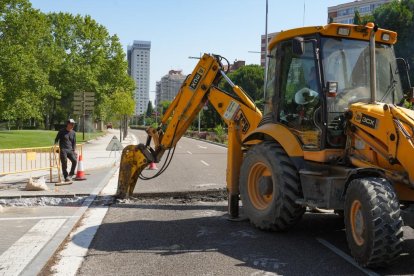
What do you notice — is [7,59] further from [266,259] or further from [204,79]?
[266,259]

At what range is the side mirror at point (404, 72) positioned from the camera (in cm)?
711

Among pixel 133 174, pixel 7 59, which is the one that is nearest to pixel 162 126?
pixel 133 174

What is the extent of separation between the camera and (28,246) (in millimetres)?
6613

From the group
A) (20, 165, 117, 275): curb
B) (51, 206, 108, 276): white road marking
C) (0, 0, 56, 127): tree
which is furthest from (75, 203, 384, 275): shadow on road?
(0, 0, 56, 127): tree

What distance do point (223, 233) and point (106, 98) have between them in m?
60.4

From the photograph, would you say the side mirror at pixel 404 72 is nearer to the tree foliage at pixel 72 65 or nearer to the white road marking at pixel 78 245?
the white road marking at pixel 78 245

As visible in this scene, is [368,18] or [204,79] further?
[368,18]

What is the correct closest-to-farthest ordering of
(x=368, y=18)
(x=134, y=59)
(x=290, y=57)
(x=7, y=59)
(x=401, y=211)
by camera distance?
(x=401, y=211)
(x=290, y=57)
(x=7, y=59)
(x=368, y=18)
(x=134, y=59)

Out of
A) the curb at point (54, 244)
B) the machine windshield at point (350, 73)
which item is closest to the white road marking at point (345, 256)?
the machine windshield at point (350, 73)

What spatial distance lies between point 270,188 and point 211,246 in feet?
4.49

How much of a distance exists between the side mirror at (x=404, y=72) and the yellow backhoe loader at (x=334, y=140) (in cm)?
2

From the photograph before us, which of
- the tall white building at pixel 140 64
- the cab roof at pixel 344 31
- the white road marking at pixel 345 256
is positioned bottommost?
the white road marking at pixel 345 256

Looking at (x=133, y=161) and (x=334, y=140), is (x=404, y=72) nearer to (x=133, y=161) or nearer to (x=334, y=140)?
(x=334, y=140)

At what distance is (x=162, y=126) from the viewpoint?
1045 cm
